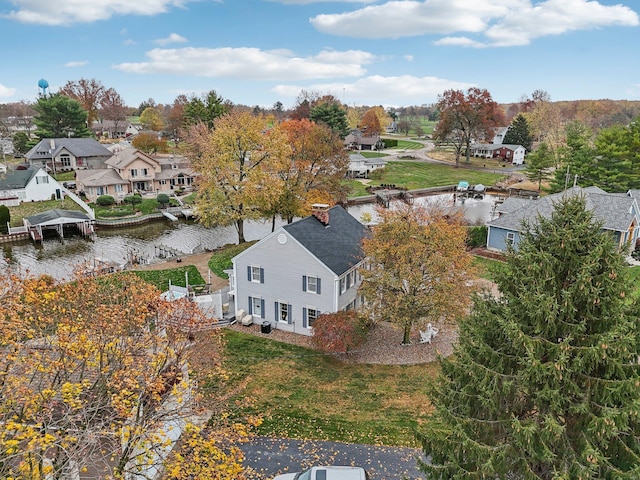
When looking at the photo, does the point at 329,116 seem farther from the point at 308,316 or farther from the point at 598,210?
the point at 308,316

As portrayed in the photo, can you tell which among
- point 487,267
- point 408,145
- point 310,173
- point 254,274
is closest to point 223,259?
point 254,274

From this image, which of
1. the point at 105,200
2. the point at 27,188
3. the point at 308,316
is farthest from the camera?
the point at 105,200

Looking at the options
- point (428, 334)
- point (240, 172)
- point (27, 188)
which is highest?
point (240, 172)

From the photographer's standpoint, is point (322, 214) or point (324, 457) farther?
point (322, 214)

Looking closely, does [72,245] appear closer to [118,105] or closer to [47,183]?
[47,183]

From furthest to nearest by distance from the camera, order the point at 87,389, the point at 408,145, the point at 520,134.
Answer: the point at 408,145 < the point at 520,134 < the point at 87,389
